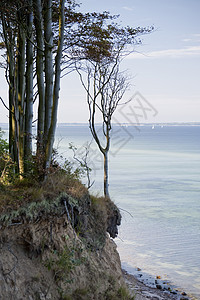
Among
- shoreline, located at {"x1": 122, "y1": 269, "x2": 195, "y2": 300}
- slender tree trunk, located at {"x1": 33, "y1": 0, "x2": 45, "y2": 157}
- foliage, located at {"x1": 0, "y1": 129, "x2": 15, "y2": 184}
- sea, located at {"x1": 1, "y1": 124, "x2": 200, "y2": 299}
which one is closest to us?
foliage, located at {"x1": 0, "y1": 129, "x2": 15, "y2": 184}

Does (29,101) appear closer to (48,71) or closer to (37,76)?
(37,76)

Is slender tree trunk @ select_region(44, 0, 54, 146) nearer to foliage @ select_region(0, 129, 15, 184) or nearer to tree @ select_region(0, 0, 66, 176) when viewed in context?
tree @ select_region(0, 0, 66, 176)

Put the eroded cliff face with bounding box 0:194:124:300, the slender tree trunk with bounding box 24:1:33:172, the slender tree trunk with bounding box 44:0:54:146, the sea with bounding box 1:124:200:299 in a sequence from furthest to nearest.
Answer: the sea with bounding box 1:124:200:299 → the slender tree trunk with bounding box 24:1:33:172 → the slender tree trunk with bounding box 44:0:54:146 → the eroded cliff face with bounding box 0:194:124:300

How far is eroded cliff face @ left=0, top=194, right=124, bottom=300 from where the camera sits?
25.3 ft

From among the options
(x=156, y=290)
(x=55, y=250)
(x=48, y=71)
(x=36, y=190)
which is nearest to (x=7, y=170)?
(x=36, y=190)

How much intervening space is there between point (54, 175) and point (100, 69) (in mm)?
6616

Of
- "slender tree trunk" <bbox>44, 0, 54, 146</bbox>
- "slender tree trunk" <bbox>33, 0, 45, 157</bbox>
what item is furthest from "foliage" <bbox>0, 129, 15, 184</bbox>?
"slender tree trunk" <bbox>44, 0, 54, 146</bbox>

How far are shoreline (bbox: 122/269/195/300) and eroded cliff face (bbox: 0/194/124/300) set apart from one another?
2.22 m

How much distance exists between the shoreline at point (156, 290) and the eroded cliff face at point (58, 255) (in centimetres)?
222

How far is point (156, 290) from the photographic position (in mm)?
12555

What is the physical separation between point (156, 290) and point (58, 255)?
5.31 meters

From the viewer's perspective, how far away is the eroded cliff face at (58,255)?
7699 millimetres

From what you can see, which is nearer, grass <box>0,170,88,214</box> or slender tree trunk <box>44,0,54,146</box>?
grass <box>0,170,88,214</box>

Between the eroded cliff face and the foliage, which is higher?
the foliage
